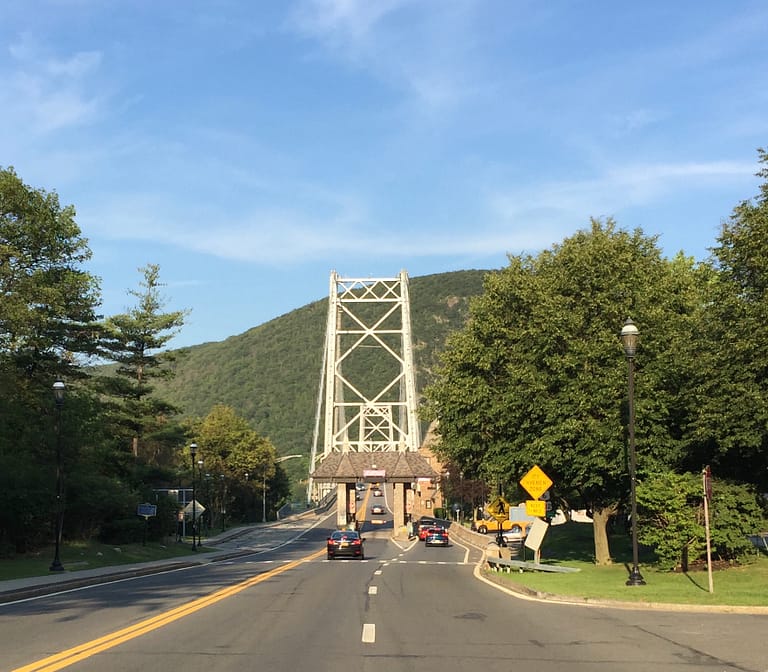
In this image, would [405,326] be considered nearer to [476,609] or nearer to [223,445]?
[223,445]

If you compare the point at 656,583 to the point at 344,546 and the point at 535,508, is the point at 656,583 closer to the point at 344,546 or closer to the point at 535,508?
the point at 535,508

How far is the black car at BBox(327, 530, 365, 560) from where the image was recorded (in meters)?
45.4

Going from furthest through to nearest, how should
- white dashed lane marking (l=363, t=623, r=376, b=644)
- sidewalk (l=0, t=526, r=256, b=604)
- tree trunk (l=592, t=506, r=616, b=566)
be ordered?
tree trunk (l=592, t=506, r=616, b=566), sidewalk (l=0, t=526, r=256, b=604), white dashed lane marking (l=363, t=623, r=376, b=644)

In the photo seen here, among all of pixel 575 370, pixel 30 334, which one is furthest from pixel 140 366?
pixel 575 370

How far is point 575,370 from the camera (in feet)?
100

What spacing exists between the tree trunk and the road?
842 centimetres

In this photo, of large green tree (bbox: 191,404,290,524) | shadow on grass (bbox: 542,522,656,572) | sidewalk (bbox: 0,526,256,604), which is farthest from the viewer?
large green tree (bbox: 191,404,290,524)

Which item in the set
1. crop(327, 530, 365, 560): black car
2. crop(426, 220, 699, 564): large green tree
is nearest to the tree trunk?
crop(426, 220, 699, 564): large green tree

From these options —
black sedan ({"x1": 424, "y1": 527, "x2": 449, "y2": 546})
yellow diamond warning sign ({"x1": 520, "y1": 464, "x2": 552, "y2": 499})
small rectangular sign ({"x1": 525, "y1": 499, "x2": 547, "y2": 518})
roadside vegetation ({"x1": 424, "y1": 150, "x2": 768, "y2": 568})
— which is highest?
roadside vegetation ({"x1": 424, "y1": 150, "x2": 768, "y2": 568})

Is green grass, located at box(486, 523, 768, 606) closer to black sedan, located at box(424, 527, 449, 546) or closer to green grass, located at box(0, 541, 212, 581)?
green grass, located at box(0, 541, 212, 581)

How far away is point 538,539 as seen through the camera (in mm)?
29266

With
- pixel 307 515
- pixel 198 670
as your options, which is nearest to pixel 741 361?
pixel 198 670

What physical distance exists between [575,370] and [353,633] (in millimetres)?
17724

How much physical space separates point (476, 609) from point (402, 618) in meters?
2.65
